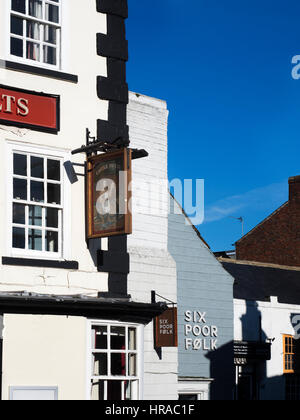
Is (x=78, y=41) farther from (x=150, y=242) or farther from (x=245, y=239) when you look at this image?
(x=245, y=239)

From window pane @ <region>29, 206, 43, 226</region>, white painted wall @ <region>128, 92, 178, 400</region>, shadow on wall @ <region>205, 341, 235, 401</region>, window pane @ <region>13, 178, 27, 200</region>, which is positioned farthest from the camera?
shadow on wall @ <region>205, 341, 235, 401</region>

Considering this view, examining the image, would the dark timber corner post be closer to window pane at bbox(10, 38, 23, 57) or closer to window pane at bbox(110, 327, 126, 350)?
window pane at bbox(110, 327, 126, 350)

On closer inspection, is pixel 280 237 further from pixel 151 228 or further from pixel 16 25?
pixel 16 25

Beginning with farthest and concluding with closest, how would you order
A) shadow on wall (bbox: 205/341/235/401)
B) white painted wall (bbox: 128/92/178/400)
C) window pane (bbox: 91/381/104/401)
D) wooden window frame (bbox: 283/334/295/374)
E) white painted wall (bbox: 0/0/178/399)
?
wooden window frame (bbox: 283/334/295/374) < shadow on wall (bbox: 205/341/235/401) < white painted wall (bbox: 128/92/178/400) < window pane (bbox: 91/381/104/401) < white painted wall (bbox: 0/0/178/399)

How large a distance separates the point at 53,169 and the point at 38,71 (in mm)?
1757

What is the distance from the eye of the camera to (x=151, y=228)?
801 inches

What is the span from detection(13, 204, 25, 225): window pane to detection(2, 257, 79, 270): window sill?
681 mm

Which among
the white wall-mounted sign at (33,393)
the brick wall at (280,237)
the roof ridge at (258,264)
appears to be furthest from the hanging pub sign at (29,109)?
the brick wall at (280,237)

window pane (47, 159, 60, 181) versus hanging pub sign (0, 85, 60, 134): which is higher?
hanging pub sign (0, 85, 60, 134)

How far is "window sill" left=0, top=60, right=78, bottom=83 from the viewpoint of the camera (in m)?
13.5

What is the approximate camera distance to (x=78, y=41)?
14.6 meters

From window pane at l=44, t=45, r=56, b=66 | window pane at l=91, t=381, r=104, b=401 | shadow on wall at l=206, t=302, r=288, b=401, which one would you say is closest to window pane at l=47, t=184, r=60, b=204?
window pane at l=44, t=45, r=56, b=66

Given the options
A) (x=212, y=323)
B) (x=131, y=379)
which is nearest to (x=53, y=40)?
(x=131, y=379)

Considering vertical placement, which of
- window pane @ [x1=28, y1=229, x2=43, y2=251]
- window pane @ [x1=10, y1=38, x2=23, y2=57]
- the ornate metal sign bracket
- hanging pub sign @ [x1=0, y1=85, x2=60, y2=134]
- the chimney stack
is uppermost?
the chimney stack
